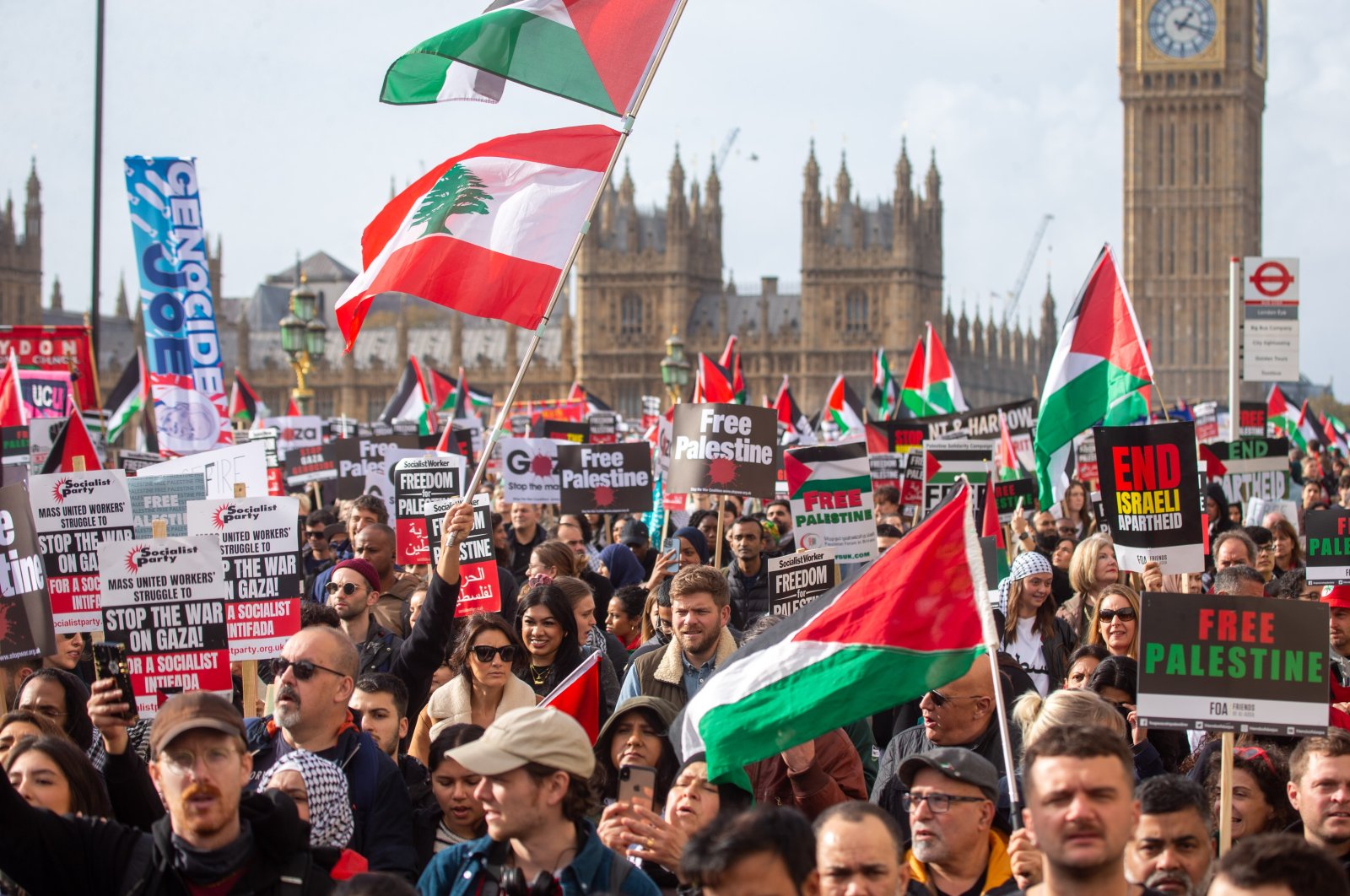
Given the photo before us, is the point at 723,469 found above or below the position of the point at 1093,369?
below

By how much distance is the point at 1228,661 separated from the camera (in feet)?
17.6

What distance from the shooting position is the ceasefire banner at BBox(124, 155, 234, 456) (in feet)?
48.5

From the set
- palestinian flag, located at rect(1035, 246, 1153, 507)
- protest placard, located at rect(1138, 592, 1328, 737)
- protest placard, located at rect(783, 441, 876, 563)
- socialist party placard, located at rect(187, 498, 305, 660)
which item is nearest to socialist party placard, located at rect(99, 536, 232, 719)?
socialist party placard, located at rect(187, 498, 305, 660)

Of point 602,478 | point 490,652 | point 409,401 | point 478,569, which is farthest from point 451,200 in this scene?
point 409,401

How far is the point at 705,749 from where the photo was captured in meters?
4.88

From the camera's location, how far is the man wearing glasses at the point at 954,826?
4.69 m

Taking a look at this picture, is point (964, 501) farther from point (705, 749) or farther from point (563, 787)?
point (563, 787)

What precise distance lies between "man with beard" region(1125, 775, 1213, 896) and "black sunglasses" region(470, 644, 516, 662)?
7.71 ft

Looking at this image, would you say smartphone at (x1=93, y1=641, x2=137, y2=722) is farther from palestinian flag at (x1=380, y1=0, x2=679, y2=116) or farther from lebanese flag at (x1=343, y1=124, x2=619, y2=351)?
palestinian flag at (x1=380, y1=0, x2=679, y2=116)

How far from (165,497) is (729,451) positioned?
14.5 ft

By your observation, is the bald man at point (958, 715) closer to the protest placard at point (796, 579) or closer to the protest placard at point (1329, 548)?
the protest placard at point (796, 579)

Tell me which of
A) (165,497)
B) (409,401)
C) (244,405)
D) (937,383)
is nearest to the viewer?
(165,497)

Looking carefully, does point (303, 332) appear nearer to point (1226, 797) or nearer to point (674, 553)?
point (674, 553)

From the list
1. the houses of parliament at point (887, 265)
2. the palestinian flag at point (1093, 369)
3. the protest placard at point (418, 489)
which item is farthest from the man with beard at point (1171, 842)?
the houses of parliament at point (887, 265)
